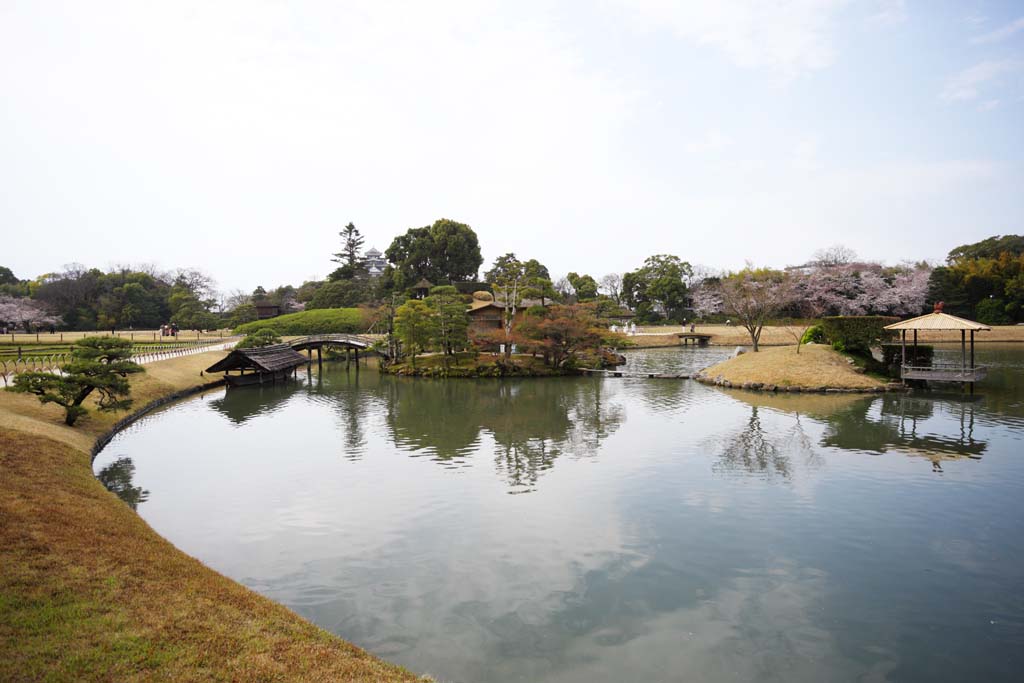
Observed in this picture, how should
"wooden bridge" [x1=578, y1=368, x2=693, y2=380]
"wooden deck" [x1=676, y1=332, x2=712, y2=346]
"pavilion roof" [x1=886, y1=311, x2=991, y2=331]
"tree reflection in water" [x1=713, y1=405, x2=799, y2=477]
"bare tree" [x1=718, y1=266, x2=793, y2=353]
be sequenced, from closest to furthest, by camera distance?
"tree reflection in water" [x1=713, y1=405, x2=799, y2=477], "pavilion roof" [x1=886, y1=311, x2=991, y2=331], "wooden bridge" [x1=578, y1=368, x2=693, y2=380], "bare tree" [x1=718, y1=266, x2=793, y2=353], "wooden deck" [x1=676, y1=332, x2=712, y2=346]

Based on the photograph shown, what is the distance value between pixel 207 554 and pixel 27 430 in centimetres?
792

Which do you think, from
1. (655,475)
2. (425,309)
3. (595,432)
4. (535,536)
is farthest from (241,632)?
(425,309)

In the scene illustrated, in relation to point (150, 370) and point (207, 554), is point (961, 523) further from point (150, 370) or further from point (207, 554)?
point (150, 370)

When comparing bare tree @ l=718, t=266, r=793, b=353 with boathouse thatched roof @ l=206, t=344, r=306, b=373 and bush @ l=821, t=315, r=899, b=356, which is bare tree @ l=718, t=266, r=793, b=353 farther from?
boathouse thatched roof @ l=206, t=344, r=306, b=373

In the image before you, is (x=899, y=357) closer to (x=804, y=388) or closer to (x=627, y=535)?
Answer: (x=804, y=388)

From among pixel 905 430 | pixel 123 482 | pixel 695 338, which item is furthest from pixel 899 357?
pixel 123 482

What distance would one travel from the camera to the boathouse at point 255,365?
3081cm

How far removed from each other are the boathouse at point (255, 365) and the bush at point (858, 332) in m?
28.9

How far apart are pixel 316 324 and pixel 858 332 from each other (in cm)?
4669

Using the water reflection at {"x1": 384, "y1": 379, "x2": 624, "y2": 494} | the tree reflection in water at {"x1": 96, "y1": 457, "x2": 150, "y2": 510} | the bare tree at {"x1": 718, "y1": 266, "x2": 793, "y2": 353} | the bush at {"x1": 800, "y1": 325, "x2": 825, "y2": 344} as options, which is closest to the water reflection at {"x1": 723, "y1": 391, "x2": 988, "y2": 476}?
the water reflection at {"x1": 384, "y1": 379, "x2": 624, "y2": 494}

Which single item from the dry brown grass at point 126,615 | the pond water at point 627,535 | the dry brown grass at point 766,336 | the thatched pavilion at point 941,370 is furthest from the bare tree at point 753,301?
the dry brown grass at point 126,615

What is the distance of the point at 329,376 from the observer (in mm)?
36781

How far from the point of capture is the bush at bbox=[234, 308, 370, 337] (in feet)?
183

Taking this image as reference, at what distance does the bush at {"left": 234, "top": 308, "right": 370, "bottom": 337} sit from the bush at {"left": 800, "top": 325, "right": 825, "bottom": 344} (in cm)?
3831
